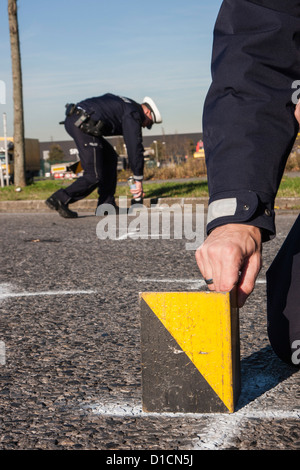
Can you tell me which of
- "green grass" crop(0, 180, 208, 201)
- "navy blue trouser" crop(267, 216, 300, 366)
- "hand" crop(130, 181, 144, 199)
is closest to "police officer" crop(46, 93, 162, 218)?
"hand" crop(130, 181, 144, 199)

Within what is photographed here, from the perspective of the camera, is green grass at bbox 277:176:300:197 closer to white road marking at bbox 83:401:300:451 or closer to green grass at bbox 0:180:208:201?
green grass at bbox 0:180:208:201

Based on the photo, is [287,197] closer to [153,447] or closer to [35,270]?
[35,270]

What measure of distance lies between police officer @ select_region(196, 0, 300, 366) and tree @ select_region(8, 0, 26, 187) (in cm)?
1303

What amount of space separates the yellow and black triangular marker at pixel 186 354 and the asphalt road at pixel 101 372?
0.05 meters

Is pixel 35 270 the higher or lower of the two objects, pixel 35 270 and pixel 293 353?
the lower

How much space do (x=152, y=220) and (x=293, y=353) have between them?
A: 6.07 meters

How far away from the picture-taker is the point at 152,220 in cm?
841

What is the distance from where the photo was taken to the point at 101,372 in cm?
243

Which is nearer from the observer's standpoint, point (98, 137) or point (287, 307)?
point (287, 307)

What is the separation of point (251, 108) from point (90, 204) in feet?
29.7

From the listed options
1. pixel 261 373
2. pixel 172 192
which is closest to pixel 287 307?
pixel 261 373

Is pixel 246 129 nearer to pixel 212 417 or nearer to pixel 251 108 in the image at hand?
pixel 251 108

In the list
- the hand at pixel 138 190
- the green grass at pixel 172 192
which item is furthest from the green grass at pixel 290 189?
the hand at pixel 138 190

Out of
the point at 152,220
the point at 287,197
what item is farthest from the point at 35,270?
the point at 287,197
